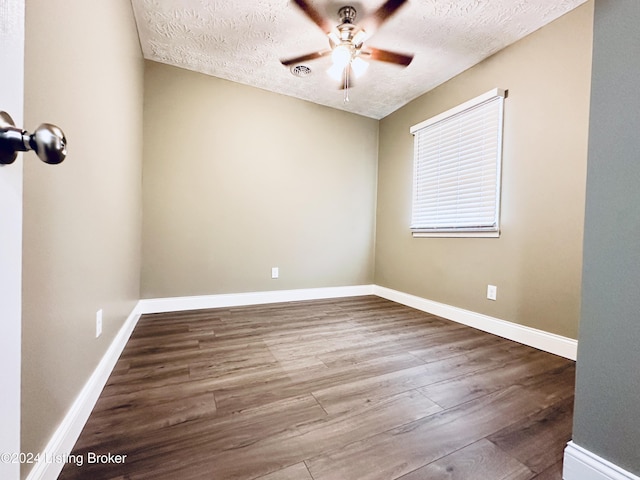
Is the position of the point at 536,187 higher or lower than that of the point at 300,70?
→ lower

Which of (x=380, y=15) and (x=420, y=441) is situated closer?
(x=420, y=441)

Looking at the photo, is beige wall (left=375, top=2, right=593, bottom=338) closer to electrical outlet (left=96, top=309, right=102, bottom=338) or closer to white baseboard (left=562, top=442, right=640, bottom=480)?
white baseboard (left=562, top=442, right=640, bottom=480)

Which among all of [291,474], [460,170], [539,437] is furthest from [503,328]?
[291,474]

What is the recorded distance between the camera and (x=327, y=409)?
1.21 metres

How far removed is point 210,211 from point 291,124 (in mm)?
1378

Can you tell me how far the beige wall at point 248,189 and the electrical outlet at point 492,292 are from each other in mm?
1593

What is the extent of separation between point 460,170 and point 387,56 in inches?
49.0

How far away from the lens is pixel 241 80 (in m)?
2.85

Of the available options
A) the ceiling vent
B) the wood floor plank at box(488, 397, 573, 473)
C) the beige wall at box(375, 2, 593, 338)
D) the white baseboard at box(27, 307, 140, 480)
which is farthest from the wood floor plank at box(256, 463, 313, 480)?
the ceiling vent

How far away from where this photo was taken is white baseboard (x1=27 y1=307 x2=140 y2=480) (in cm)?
77

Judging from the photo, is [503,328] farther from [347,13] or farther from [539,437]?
[347,13]

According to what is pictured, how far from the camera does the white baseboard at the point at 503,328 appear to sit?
1823mm

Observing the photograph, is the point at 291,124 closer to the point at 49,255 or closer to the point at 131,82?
the point at 131,82

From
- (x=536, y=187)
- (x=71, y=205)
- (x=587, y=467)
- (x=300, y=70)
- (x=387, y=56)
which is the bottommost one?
(x=587, y=467)
